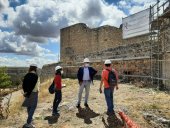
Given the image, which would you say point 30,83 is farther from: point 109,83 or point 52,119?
point 109,83

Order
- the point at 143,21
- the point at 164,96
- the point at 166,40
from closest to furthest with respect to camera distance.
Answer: the point at 164,96 < the point at 166,40 < the point at 143,21

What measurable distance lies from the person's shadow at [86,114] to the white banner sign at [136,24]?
10.2 meters

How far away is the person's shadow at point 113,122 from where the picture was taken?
9.37 meters

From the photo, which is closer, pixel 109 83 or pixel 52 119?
pixel 109 83

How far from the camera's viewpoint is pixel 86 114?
34.6 feet

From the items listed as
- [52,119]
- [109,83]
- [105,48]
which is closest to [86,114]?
[52,119]

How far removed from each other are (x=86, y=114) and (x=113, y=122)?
3.99ft

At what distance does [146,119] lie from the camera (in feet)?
32.7

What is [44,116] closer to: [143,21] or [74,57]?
[143,21]

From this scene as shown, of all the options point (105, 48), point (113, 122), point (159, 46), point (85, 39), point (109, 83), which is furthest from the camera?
point (85, 39)

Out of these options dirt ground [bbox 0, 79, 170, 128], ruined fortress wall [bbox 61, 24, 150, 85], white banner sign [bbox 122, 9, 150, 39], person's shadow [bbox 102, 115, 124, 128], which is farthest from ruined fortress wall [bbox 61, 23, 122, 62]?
person's shadow [bbox 102, 115, 124, 128]

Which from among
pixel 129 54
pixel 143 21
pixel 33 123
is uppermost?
pixel 143 21

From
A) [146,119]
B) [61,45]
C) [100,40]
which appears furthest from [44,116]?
[61,45]

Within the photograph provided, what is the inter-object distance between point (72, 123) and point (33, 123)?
123 cm
